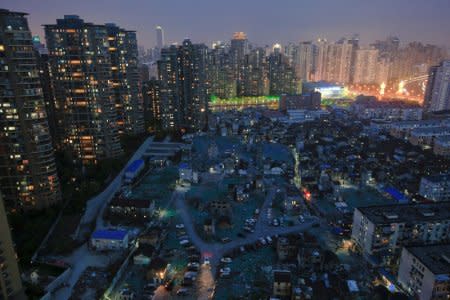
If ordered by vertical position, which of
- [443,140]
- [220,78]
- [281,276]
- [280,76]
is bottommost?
[281,276]

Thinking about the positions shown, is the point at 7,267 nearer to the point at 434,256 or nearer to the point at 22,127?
the point at 22,127

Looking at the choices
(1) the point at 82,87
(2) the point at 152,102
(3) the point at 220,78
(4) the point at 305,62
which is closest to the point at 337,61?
(4) the point at 305,62

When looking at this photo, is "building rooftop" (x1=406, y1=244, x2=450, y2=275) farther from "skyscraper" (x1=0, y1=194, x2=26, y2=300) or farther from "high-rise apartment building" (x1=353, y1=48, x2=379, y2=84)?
"high-rise apartment building" (x1=353, y1=48, x2=379, y2=84)

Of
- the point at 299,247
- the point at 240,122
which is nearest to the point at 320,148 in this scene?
the point at 240,122

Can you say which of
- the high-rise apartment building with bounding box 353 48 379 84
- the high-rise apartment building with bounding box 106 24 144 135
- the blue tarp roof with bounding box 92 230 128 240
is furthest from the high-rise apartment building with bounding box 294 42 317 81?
the blue tarp roof with bounding box 92 230 128 240

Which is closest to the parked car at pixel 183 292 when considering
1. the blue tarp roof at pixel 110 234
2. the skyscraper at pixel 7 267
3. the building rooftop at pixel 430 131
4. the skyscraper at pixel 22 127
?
the blue tarp roof at pixel 110 234

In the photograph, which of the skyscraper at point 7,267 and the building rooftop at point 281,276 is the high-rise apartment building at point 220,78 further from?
the skyscraper at point 7,267

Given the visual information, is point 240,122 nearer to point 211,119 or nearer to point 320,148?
point 211,119
